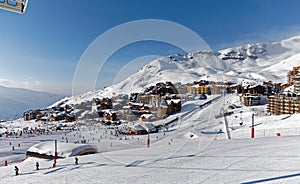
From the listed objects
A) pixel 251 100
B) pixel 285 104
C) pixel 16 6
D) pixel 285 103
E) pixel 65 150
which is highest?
pixel 16 6

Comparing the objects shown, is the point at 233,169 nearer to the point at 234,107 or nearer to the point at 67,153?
the point at 67,153

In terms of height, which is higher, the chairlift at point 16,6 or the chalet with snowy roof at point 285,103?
the chairlift at point 16,6

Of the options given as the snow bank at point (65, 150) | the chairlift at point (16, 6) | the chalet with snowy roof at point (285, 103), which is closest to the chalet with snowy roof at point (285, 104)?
the chalet with snowy roof at point (285, 103)

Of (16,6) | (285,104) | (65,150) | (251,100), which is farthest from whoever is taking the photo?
(251,100)

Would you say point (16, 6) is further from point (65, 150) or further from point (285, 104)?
point (285, 104)

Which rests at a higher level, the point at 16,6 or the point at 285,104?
the point at 16,6

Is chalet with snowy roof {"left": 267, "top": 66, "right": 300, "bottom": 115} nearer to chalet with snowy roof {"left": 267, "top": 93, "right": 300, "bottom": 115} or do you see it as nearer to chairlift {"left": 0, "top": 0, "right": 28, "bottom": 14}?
chalet with snowy roof {"left": 267, "top": 93, "right": 300, "bottom": 115}

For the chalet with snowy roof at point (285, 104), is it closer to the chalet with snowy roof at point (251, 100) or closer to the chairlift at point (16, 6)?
the chalet with snowy roof at point (251, 100)

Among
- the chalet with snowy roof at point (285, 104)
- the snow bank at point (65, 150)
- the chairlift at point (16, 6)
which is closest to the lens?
the chairlift at point (16, 6)

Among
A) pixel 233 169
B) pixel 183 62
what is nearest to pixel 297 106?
pixel 233 169

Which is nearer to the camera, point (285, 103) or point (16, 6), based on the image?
point (16, 6)

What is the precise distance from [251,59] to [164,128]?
166 meters

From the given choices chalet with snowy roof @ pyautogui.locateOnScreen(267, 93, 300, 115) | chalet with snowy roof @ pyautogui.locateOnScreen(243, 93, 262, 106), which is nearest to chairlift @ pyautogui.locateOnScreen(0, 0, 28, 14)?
chalet with snowy roof @ pyautogui.locateOnScreen(267, 93, 300, 115)

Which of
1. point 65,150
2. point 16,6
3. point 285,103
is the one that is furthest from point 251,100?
point 16,6
